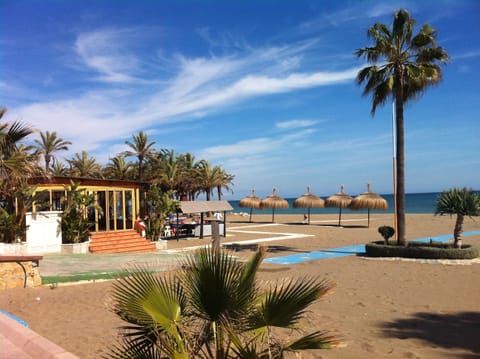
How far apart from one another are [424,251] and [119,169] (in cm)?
3151

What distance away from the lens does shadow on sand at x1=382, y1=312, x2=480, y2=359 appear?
18.6ft

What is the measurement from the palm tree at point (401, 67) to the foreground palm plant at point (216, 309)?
12890 millimetres

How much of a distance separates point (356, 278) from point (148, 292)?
8.90 meters

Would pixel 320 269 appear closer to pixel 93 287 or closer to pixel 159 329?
pixel 93 287

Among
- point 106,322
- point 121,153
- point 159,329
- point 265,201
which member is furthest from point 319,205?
point 159,329

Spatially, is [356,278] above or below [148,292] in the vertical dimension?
below

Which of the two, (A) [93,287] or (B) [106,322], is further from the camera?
(A) [93,287]

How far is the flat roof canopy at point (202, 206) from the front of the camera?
69.6 ft

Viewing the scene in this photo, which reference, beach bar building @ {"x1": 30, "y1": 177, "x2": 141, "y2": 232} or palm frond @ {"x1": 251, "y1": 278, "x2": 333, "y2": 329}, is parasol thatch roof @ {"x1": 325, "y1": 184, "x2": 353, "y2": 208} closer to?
beach bar building @ {"x1": 30, "y1": 177, "x2": 141, "y2": 232}

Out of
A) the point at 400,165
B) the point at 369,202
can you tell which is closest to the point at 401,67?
the point at 400,165

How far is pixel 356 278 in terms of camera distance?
35.7ft

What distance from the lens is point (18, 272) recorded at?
9.26 meters

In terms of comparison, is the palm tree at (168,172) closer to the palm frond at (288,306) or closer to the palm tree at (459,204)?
the palm tree at (459,204)

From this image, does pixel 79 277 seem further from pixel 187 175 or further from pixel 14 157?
pixel 187 175
